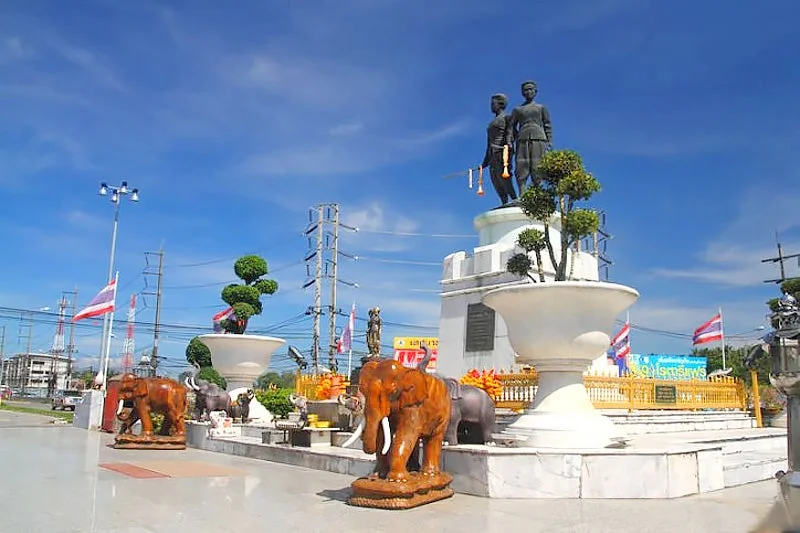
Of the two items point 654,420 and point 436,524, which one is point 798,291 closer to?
point 654,420

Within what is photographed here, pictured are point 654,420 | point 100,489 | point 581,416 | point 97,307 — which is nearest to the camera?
point 100,489

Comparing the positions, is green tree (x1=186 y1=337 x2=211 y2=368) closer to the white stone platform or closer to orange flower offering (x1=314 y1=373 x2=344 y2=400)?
orange flower offering (x1=314 y1=373 x2=344 y2=400)

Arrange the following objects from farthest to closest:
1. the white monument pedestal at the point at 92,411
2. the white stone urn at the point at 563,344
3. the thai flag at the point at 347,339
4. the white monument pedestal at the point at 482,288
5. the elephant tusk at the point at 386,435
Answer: the thai flag at the point at 347,339
the white monument pedestal at the point at 92,411
the white monument pedestal at the point at 482,288
the white stone urn at the point at 563,344
the elephant tusk at the point at 386,435

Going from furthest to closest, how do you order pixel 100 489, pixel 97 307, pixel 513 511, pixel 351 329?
pixel 351 329, pixel 97 307, pixel 100 489, pixel 513 511

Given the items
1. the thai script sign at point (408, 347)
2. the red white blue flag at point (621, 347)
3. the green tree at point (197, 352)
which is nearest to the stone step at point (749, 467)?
the red white blue flag at point (621, 347)

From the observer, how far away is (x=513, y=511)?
19.7ft

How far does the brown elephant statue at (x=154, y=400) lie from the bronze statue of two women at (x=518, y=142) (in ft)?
27.3

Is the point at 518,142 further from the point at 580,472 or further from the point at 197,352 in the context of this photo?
the point at 197,352

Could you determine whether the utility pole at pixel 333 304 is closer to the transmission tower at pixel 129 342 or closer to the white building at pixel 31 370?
the transmission tower at pixel 129 342

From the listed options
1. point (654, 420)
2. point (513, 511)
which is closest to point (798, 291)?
point (654, 420)

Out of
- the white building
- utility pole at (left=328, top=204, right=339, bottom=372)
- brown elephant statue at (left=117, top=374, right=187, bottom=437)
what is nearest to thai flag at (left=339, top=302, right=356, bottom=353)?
utility pole at (left=328, top=204, right=339, bottom=372)

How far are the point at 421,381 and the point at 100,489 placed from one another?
12.0 feet

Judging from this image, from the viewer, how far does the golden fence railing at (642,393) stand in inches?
428

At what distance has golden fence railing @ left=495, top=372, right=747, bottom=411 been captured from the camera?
10.9m
